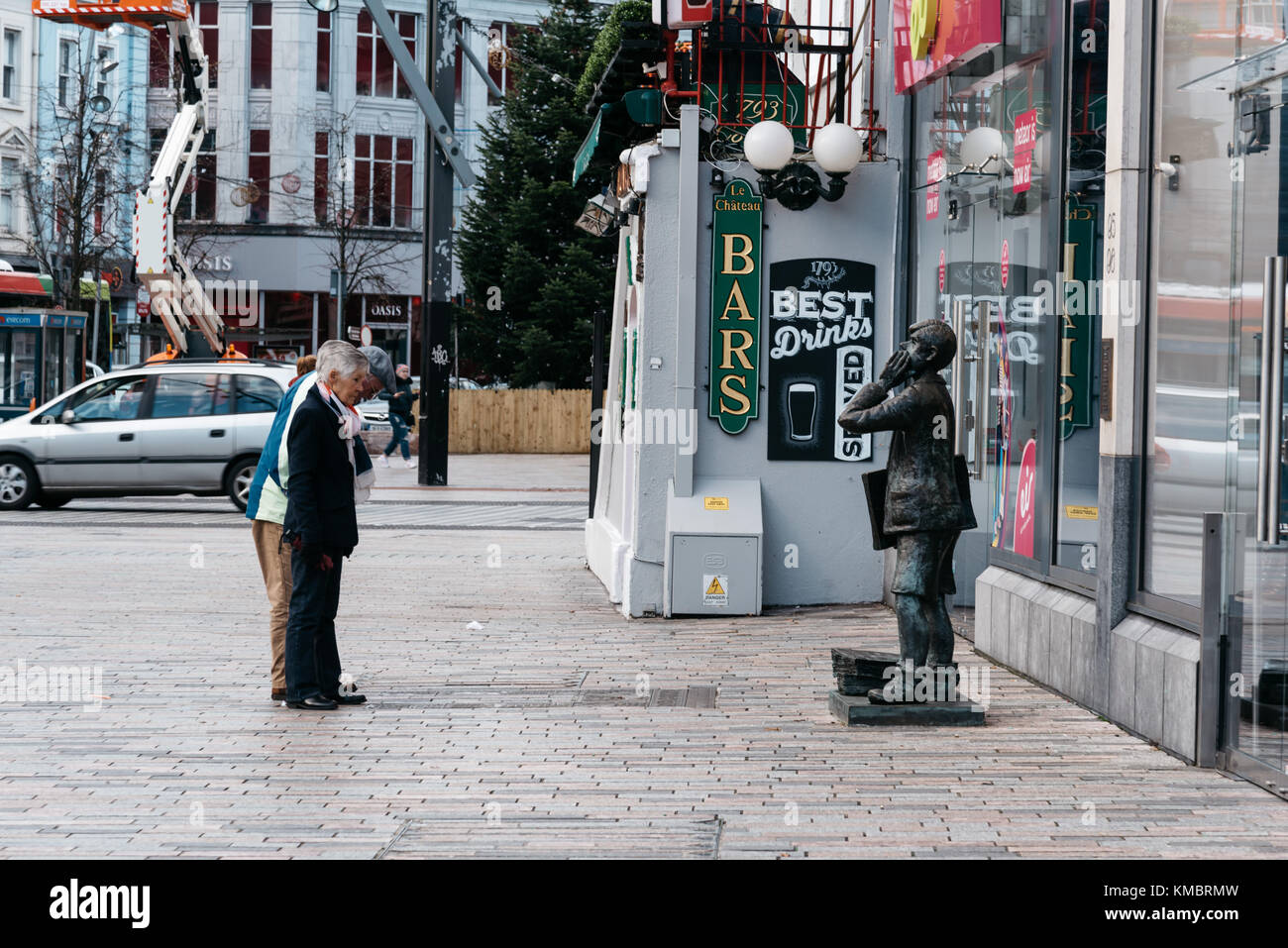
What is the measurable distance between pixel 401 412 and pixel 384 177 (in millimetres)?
27449

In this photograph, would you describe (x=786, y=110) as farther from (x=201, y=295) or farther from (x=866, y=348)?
(x=201, y=295)

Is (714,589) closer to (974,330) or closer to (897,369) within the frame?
(974,330)

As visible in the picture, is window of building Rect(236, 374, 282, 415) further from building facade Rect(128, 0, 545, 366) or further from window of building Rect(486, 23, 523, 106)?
window of building Rect(486, 23, 523, 106)

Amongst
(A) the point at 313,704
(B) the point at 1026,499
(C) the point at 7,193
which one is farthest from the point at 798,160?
(C) the point at 7,193

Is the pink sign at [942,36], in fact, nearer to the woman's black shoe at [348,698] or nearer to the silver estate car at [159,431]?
the woman's black shoe at [348,698]

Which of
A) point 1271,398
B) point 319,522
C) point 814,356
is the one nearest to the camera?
point 1271,398

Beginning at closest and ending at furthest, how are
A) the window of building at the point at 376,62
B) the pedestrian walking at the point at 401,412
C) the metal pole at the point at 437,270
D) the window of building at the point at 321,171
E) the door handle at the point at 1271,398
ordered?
1. the door handle at the point at 1271,398
2. the metal pole at the point at 437,270
3. the pedestrian walking at the point at 401,412
4. the window of building at the point at 321,171
5. the window of building at the point at 376,62

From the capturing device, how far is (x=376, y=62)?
56188mm

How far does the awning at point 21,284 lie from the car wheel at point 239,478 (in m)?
9.21

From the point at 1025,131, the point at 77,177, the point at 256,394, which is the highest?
the point at 77,177

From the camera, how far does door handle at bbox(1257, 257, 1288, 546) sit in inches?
242

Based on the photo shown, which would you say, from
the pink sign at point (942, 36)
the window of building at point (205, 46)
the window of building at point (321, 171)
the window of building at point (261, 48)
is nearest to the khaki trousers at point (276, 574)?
the pink sign at point (942, 36)

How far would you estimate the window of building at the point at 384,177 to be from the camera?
181 ft
